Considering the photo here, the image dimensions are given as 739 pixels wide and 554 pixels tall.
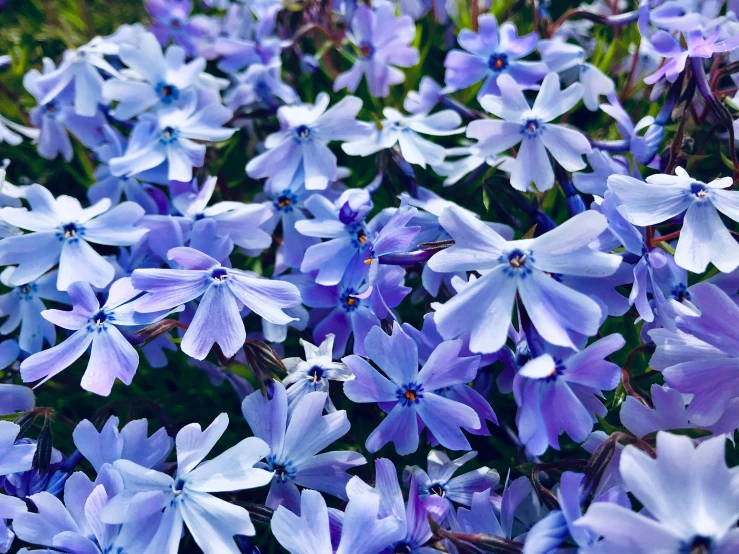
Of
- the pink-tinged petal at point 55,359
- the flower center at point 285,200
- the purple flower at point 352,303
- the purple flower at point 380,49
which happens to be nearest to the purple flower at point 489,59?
the purple flower at point 380,49

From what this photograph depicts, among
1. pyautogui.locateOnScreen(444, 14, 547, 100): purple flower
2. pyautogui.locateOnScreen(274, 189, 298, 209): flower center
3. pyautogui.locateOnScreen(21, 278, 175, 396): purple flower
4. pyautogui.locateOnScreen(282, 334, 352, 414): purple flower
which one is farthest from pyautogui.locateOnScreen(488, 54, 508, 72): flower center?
pyautogui.locateOnScreen(21, 278, 175, 396): purple flower

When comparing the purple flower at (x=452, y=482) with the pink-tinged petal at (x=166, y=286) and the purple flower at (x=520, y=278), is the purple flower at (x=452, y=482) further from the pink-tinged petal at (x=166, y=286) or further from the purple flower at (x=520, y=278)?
the pink-tinged petal at (x=166, y=286)

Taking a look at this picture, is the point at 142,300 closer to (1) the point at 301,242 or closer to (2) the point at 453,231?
(1) the point at 301,242

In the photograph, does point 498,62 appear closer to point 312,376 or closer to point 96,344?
point 312,376

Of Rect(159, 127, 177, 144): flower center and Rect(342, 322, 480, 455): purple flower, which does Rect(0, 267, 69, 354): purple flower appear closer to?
Rect(159, 127, 177, 144): flower center

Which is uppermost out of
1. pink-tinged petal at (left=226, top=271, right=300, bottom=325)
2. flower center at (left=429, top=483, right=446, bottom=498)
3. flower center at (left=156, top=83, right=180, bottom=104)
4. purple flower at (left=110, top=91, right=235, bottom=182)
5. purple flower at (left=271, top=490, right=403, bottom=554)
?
flower center at (left=156, top=83, right=180, bottom=104)

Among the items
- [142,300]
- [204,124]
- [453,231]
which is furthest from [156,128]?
[453,231]

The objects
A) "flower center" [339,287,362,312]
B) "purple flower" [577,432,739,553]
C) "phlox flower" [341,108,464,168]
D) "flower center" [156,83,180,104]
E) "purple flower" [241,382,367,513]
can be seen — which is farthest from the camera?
"flower center" [156,83,180,104]
